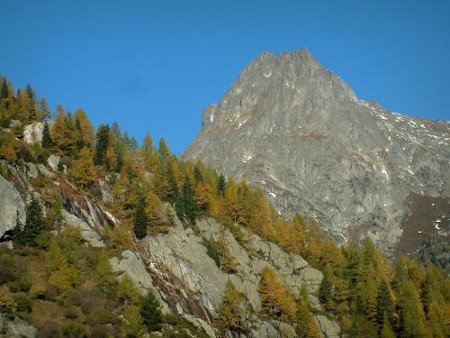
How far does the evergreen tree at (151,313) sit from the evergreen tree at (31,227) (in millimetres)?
15408

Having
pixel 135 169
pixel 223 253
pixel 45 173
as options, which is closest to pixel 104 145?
pixel 135 169

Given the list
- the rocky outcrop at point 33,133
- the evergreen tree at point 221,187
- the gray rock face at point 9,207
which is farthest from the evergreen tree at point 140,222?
the evergreen tree at point 221,187

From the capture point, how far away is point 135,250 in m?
79.8

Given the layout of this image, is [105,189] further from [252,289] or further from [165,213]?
[252,289]

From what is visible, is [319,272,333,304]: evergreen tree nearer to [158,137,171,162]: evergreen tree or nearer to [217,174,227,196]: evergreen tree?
[217,174,227,196]: evergreen tree

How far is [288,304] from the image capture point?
90.4 m

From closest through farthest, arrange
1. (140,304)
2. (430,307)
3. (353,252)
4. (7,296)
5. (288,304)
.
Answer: (7,296), (140,304), (288,304), (430,307), (353,252)

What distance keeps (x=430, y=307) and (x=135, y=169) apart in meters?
59.2

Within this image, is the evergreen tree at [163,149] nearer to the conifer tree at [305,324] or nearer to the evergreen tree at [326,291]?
the evergreen tree at [326,291]

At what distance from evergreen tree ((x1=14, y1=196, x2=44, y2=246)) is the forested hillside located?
0.12 meters

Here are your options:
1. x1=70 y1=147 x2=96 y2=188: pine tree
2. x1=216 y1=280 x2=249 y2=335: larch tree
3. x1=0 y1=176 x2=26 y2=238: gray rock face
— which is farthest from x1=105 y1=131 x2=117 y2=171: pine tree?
x1=216 y1=280 x2=249 y2=335: larch tree

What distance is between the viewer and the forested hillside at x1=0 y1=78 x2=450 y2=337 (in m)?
61.0

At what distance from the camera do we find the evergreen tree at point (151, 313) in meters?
64.1

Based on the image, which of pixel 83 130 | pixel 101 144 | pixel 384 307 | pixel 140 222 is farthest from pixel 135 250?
pixel 384 307
